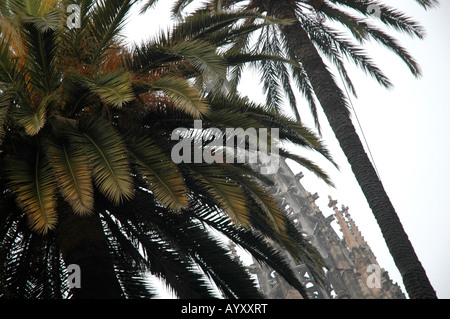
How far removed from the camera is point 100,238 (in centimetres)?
635

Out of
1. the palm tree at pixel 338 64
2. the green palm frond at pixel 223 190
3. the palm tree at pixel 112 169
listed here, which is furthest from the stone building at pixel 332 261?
the green palm frond at pixel 223 190

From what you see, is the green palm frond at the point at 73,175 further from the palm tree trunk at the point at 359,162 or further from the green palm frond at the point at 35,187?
the palm tree trunk at the point at 359,162

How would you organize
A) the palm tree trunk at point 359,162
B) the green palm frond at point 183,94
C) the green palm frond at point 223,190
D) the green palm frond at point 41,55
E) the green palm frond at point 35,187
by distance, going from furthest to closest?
the palm tree trunk at point 359,162 → the green palm frond at point 223,190 → the green palm frond at point 41,55 → the green palm frond at point 183,94 → the green palm frond at point 35,187

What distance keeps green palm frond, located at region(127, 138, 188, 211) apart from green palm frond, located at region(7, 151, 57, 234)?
979mm

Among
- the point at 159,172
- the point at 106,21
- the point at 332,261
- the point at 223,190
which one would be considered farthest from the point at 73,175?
the point at 332,261

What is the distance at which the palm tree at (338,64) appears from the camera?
7.60m

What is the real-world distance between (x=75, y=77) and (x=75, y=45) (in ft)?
2.84

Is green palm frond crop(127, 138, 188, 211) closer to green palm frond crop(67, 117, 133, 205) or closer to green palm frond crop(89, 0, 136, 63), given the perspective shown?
green palm frond crop(67, 117, 133, 205)

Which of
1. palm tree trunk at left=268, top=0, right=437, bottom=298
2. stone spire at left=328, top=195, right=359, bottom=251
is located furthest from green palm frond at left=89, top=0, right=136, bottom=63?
stone spire at left=328, top=195, right=359, bottom=251

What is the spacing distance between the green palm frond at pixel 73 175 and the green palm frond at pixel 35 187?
180mm

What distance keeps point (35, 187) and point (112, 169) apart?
86cm
